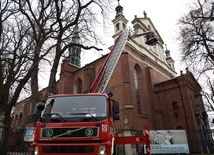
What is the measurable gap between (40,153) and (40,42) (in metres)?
8.23

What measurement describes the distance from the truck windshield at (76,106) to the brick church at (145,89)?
13154 millimetres

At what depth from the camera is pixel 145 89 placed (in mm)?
23141

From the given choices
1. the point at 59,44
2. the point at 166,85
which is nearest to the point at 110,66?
the point at 59,44

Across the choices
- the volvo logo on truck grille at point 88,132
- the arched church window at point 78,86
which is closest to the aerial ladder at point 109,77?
the volvo logo on truck grille at point 88,132

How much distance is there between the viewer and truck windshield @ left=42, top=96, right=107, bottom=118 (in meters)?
5.26

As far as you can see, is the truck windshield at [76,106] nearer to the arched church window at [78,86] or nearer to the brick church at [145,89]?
the brick church at [145,89]

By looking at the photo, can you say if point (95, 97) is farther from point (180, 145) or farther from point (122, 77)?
point (122, 77)

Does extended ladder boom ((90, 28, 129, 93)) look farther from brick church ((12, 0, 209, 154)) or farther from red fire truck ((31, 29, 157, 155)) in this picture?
brick church ((12, 0, 209, 154))

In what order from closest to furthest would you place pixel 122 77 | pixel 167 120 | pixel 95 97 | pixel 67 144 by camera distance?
1. pixel 67 144
2. pixel 95 97
3. pixel 122 77
4. pixel 167 120

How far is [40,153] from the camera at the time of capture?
4.72 meters

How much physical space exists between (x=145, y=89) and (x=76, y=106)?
18.5 meters

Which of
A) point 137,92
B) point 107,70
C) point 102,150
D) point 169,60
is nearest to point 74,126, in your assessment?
point 102,150

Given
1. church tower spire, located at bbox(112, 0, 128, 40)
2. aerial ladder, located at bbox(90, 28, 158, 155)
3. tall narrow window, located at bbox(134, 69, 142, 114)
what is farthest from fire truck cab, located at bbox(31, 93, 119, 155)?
church tower spire, located at bbox(112, 0, 128, 40)

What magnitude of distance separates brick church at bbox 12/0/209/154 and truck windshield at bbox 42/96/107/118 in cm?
1315
